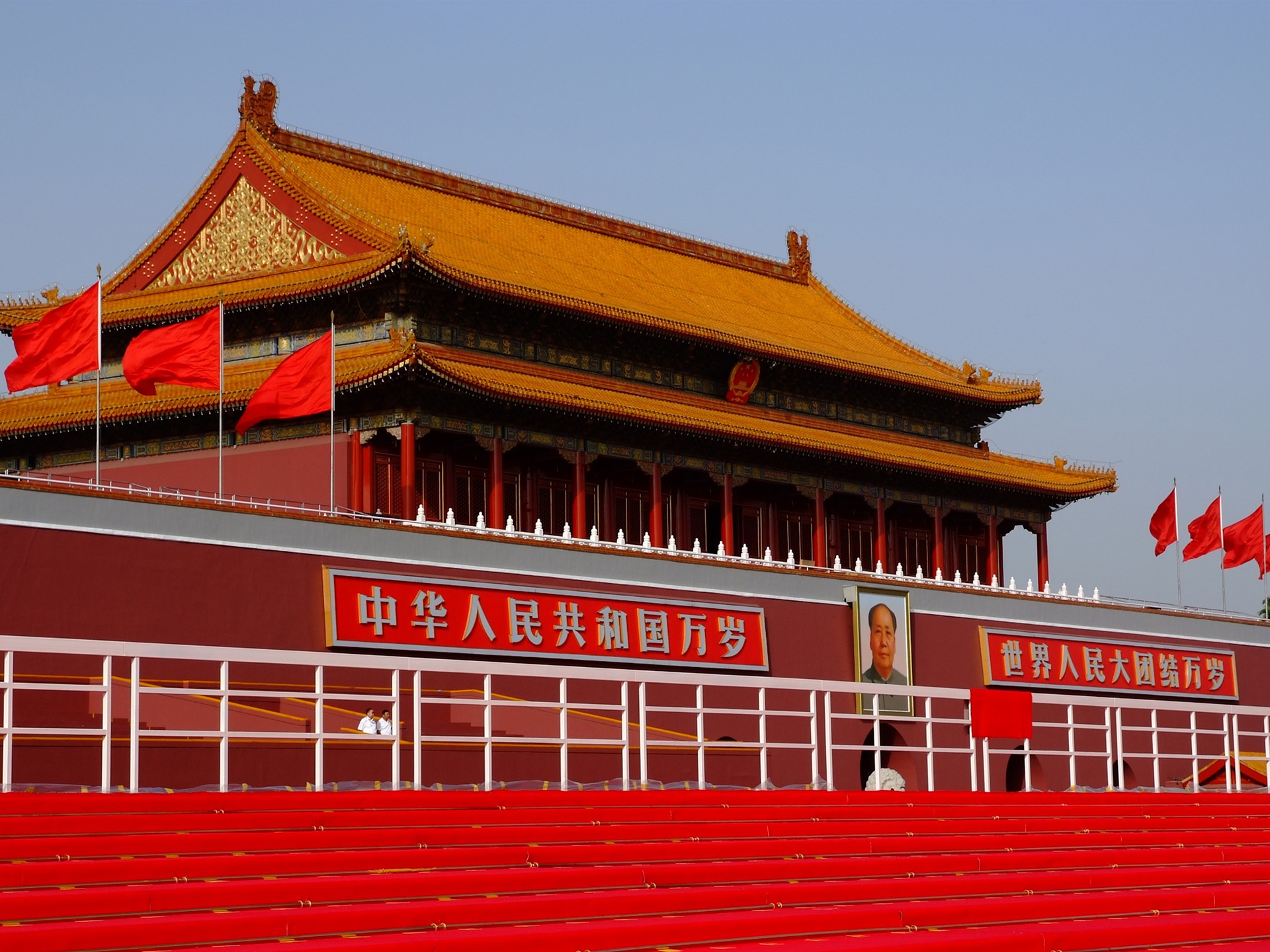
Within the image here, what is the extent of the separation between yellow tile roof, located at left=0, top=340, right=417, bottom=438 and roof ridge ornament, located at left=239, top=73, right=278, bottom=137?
4.33 metres

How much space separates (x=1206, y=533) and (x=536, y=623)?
1744 centimetres

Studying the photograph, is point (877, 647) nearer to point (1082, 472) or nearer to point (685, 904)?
point (1082, 472)

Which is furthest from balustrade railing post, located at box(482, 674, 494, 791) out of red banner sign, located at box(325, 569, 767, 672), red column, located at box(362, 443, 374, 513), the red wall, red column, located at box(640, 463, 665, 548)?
red column, located at box(640, 463, 665, 548)

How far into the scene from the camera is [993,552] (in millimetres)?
37938

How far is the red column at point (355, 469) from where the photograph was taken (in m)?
26.9

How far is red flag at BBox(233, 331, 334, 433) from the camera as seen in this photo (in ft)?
78.4

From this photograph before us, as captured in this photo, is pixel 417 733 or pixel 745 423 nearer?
pixel 417 733

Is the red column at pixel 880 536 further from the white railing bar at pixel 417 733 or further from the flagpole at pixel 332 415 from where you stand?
the white railing bar at pixel 417 733

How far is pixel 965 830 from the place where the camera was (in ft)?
45.8

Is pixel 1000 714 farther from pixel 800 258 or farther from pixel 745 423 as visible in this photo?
pixel 800 258

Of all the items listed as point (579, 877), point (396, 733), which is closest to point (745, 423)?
Answer: point (396, 733)

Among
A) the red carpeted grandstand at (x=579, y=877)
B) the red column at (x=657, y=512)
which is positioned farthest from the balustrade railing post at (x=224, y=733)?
the red column at (x=657, y=512)

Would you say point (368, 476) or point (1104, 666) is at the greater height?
point (368, 476)

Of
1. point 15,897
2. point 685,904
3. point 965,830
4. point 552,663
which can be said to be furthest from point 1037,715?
point 15,897
